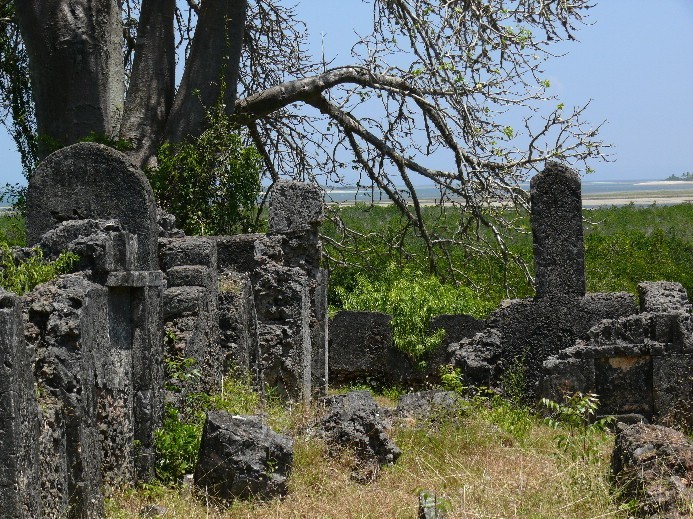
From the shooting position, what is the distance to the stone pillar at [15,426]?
15.8 ft

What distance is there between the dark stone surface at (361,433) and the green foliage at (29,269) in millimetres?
2508

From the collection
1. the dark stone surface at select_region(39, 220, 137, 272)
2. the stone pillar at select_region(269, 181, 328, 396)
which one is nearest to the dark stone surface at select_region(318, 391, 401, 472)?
the dark stone surface at select_region(39, 220, 137, 272)

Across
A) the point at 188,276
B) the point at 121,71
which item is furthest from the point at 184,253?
the point at 121,71

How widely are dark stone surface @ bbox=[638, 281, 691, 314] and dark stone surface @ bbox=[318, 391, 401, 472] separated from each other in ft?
11.5

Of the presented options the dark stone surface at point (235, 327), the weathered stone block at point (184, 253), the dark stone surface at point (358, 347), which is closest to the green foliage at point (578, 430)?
the dark stone surface at point (235, 327)

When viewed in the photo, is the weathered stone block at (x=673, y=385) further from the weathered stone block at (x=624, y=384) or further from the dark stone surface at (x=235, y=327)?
the dark stone surface at (x=235, y=327)

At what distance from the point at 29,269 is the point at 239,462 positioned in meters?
1.89

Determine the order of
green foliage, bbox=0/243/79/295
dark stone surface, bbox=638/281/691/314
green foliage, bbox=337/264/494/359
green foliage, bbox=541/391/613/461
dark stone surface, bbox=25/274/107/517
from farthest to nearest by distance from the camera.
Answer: green foliage, bbox=337/264/494/359
dark stone surface, bbox=638/281/691/314
green foliage, bbox=541/391/613/461
green foliage, bbox=0/243/79/295
dark stone surface, bbox=25/274/107/517

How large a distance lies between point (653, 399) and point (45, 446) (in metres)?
6.04

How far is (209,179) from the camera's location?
12.8 m

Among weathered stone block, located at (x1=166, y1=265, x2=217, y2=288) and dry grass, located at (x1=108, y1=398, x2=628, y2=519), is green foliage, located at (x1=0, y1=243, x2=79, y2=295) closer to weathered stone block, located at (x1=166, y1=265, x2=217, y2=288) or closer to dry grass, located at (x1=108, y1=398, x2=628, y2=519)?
dry grass, located at (x1=108, y1=398, x2=628, y2=519)

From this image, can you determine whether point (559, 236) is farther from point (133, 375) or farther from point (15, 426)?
point (15, 426)

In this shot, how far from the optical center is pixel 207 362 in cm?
863

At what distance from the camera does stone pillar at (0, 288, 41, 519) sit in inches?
189
